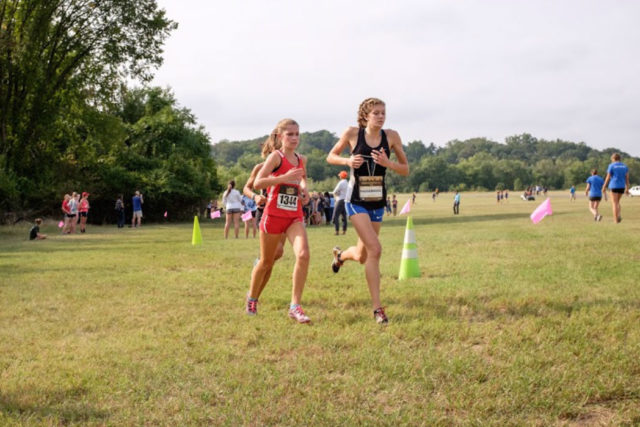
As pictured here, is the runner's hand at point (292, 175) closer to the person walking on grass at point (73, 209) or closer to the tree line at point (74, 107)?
the person walking on grass at point (73, 209)

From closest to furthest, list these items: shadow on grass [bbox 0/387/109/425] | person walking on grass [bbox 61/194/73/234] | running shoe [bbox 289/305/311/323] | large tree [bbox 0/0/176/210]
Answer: shadow on grass [bbox 0/387/109/425]
running shoe [bbox 289/305/311/323]
person walking on grass [bbox 61/194/73/234]
large tree [bbox 0/0/176/210]

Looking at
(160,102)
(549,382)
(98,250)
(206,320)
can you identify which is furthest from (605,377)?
(160,102)

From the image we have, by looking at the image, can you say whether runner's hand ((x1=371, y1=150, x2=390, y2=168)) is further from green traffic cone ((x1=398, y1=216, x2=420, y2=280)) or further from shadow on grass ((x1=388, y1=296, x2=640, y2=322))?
green traffic cone ((x1=398, y1=216, x2=420, y2=280))

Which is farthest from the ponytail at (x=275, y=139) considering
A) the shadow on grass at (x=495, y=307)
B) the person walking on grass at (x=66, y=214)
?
the person walking on grass at (x=66, y=214)

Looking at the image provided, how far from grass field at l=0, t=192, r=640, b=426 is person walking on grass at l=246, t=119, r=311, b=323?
1.36ft

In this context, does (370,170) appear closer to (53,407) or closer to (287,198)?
(287,198)

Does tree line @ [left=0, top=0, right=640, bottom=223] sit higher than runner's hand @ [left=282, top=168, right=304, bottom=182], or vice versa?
tree line @ [left=0, top=0, right=640, bottom=223]

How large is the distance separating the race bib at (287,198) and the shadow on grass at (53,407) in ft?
9.03

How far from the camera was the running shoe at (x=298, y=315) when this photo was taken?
5.38m

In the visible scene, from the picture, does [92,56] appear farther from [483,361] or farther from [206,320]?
[483,361]

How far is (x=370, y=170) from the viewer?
5.70 meters

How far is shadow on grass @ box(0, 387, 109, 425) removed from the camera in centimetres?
312

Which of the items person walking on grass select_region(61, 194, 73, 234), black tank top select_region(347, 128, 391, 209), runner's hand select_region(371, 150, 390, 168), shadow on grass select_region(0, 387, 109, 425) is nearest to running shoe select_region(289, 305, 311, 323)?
black tank top select_region(347, 128, 391, 209)

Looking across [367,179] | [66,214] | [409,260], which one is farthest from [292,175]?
[66,214]
